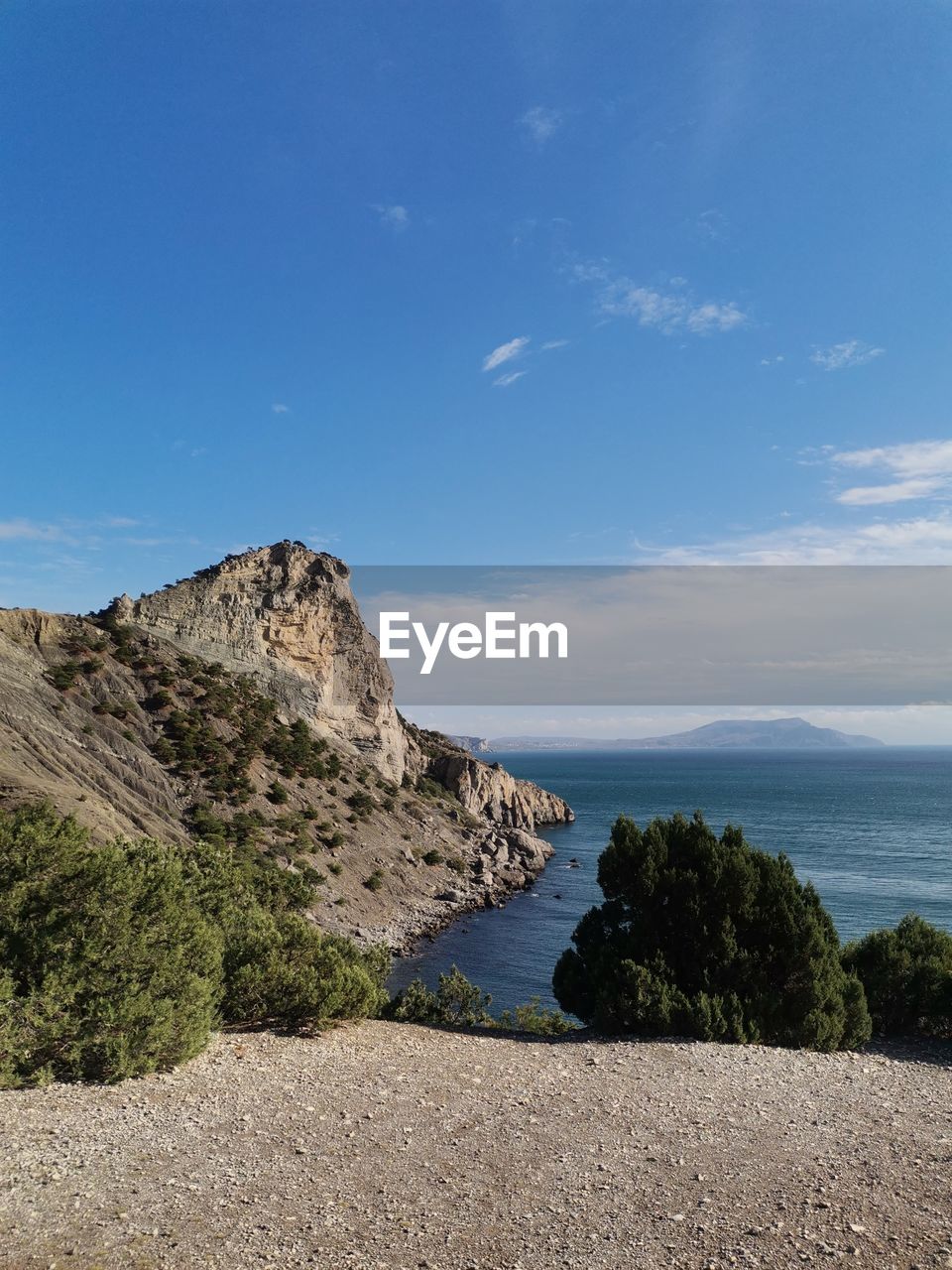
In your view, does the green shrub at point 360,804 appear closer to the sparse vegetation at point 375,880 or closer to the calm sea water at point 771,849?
the sparse vegetation at point 375,880

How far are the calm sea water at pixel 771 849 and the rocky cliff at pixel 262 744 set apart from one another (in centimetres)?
303

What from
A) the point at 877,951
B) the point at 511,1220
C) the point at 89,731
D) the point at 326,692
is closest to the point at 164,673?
the point at 89,731

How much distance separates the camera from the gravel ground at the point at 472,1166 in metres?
7.36

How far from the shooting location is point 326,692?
206ft

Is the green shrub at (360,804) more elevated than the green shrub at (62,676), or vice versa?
the green shrub at (62,676)

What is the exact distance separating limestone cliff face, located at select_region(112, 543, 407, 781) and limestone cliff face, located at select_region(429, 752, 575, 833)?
7843 millimetres

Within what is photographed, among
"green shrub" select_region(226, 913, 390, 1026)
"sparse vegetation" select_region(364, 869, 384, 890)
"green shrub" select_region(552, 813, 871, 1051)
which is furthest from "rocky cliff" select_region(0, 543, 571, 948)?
"green shrub" select_region(552, 813, 871, 1051)

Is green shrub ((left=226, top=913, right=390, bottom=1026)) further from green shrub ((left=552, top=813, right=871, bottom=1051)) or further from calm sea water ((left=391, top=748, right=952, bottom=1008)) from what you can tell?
calm sea water ((left=391, top=748, right=952, bottom=1008))

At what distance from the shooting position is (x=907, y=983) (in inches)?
669

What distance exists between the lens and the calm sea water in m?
38.2

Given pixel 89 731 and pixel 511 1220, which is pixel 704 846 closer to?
pixel 511 1220

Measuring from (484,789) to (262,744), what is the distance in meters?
31.0

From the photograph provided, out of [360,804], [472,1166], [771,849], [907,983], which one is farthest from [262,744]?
[771,849]

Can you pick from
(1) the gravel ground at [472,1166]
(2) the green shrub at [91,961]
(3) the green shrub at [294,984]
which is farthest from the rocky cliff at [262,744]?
(1) the gravel ground at [472,1166]
